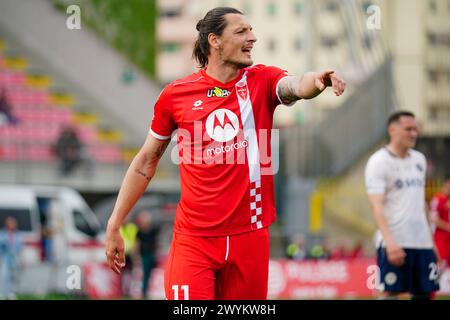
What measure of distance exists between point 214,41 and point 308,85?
827 millimetres

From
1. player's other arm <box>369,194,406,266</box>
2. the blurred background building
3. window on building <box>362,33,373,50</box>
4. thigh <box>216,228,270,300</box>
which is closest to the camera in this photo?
thigh <box>216,228,270,300</box>

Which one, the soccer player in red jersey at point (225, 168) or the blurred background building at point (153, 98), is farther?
the blurred background building at point (153, 98)

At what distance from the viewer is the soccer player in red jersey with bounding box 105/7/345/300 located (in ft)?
19.8

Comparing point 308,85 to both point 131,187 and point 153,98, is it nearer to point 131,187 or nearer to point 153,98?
point 131,187

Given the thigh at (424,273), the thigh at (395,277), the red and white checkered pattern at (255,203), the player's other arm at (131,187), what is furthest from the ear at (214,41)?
the thigh at (424,273)

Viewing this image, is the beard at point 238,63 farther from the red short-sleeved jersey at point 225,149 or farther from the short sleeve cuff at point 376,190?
the short sleeve cuff at point 376,190

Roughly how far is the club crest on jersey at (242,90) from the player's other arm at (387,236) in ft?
10.3

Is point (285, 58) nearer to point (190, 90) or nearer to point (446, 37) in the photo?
point (446, 37)

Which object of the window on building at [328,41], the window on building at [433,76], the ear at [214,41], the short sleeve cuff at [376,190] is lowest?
the short sleeve cuff at [376,190]

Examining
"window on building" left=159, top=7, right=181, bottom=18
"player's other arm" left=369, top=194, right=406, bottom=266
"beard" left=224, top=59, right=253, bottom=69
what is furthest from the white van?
"window on building" left=159, top=7, right=181, bottom=18

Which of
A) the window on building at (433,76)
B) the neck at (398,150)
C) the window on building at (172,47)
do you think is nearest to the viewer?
the neck at (398,150)

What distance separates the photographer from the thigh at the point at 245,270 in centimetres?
604

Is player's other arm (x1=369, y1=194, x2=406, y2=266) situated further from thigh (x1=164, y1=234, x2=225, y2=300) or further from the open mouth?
the open mouth
